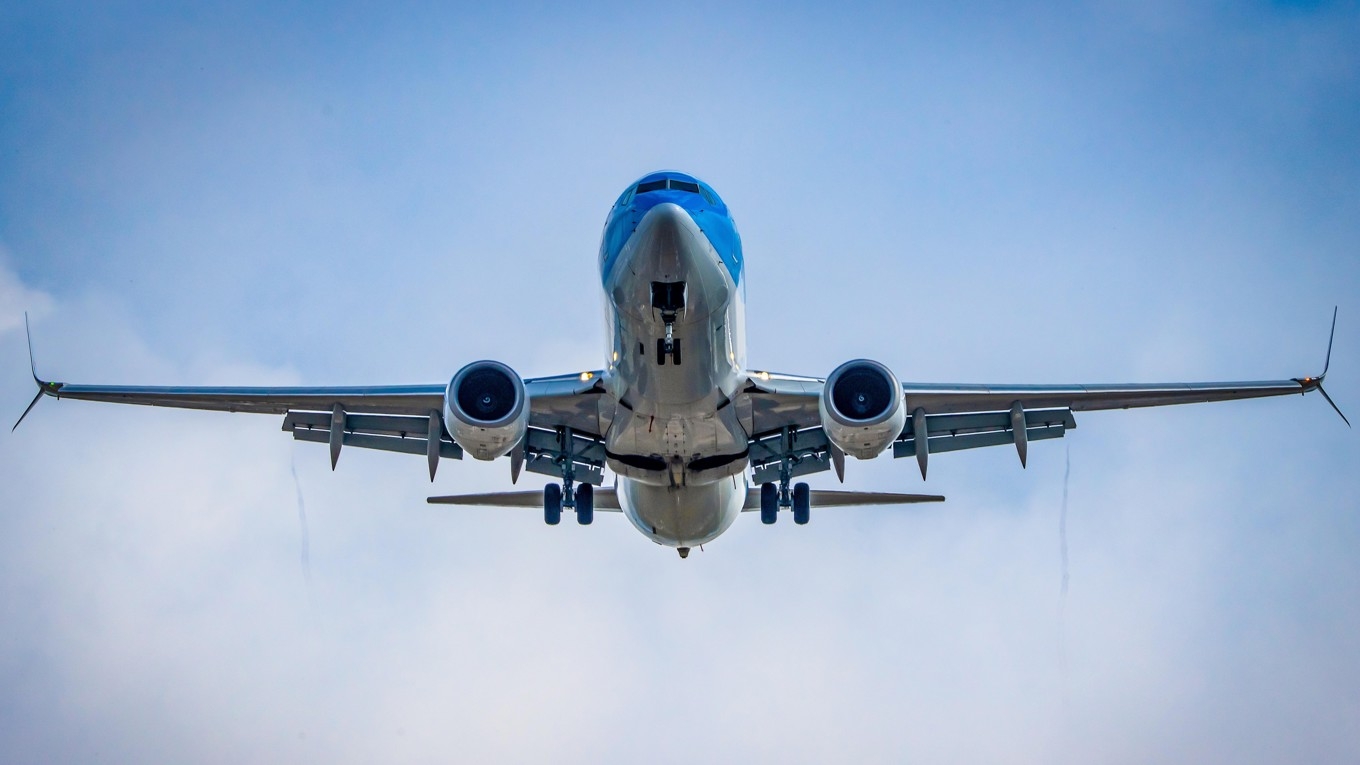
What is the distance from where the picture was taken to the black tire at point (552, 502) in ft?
80.4

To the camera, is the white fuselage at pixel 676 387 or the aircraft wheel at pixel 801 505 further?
the aircraft wheel at pixel 801 505

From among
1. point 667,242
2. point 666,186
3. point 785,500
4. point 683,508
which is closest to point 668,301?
point 667,242

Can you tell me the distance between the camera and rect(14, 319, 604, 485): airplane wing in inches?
833

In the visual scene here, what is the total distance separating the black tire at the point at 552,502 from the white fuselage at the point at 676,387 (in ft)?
4.29

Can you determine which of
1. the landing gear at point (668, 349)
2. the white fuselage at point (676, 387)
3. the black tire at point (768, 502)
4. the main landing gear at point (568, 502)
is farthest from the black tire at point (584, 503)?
the landing gear at point (668, 349)

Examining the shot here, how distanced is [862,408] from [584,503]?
770 centimetres

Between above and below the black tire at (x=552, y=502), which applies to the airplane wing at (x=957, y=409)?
above

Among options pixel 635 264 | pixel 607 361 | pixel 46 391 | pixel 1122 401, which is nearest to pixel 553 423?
pixel 607 361

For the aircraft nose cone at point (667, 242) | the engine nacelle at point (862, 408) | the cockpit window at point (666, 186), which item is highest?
the cockpit window at point (666, 186)

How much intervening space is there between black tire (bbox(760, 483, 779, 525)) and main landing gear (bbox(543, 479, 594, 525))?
363cm

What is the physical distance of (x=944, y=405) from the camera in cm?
2194

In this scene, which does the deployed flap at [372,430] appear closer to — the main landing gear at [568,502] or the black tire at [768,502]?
the main landing gear at [568,502]

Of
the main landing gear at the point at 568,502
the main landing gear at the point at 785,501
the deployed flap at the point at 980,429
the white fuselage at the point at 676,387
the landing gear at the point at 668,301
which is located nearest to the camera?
the white fuselage at the point at 676,387

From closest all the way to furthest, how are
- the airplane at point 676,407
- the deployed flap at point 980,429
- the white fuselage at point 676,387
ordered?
the white fuselage at point 676,387 < the airplane at point 676,407 < the deployed flap at point 980,429
